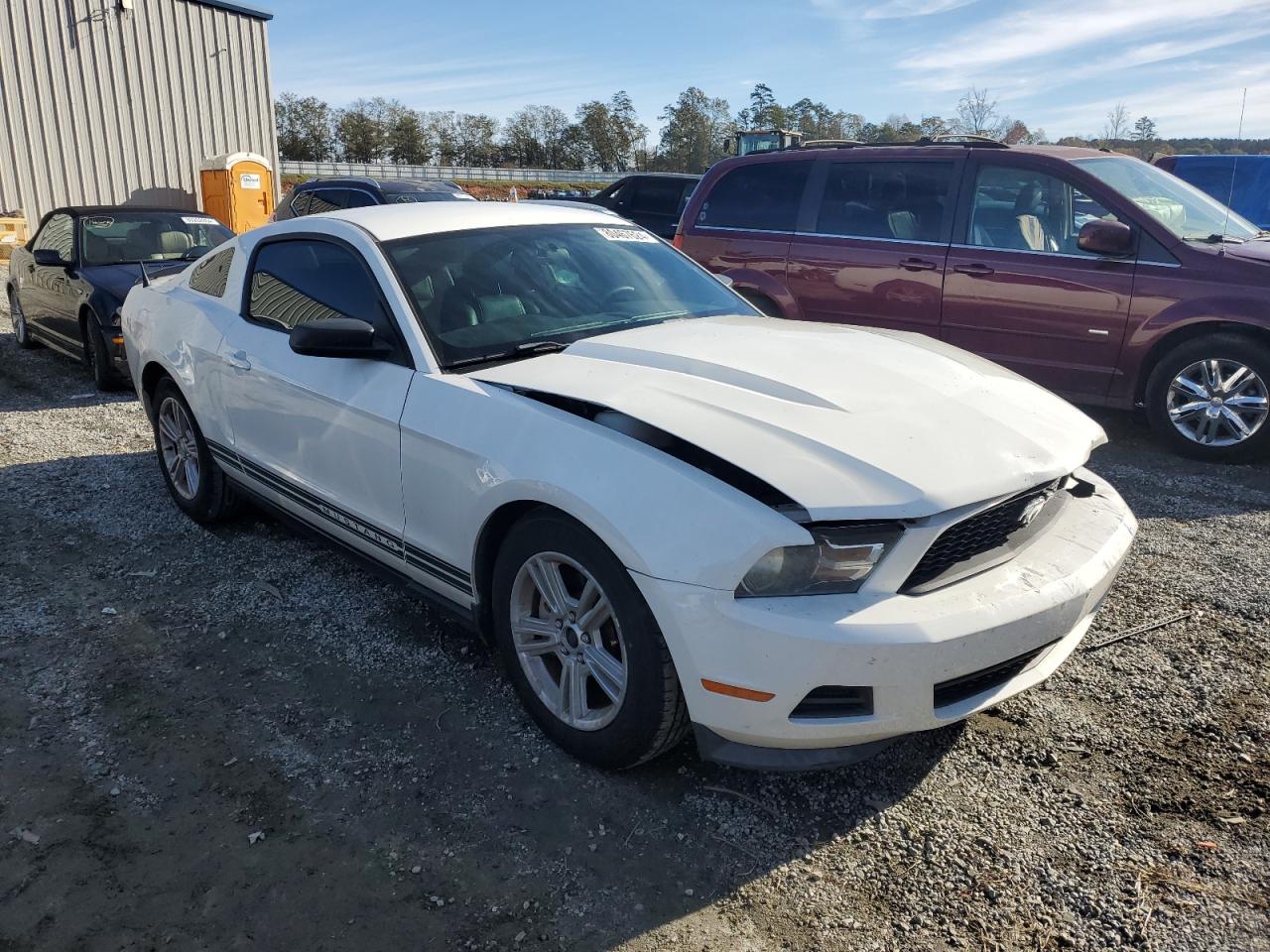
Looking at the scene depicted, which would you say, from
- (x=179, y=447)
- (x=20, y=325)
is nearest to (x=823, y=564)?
(x=179, y=447)

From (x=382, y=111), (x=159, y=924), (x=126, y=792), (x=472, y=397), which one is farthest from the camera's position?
(x=382, y=111)

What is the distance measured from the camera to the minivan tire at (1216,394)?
224 inches

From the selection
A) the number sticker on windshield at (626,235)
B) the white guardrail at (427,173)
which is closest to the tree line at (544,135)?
the white guardrail at (427,173)

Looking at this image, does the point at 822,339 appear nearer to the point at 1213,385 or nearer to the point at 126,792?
the point at 126,792

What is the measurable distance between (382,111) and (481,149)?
10.3 metres

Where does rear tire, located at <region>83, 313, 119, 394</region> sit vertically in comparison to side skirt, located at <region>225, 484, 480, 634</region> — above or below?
above

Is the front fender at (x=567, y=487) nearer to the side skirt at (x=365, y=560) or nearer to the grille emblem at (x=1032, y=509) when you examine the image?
the side skirt at (x=365, y=560)

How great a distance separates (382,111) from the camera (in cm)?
8431

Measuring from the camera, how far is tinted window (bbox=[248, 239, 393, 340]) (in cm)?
359

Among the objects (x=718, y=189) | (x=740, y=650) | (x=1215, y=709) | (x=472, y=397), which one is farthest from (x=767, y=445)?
(x=718, y=189)

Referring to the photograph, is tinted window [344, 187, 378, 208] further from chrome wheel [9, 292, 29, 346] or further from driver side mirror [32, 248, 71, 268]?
driver side mirror [32, 248, 71, 268]

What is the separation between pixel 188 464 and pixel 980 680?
164 inches

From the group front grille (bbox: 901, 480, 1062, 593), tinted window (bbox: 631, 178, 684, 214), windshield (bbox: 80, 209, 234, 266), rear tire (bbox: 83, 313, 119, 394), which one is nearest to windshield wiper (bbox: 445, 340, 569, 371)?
front grille (bbox: 901, 480, 1062, 593)

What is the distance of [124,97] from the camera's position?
19.8 m
